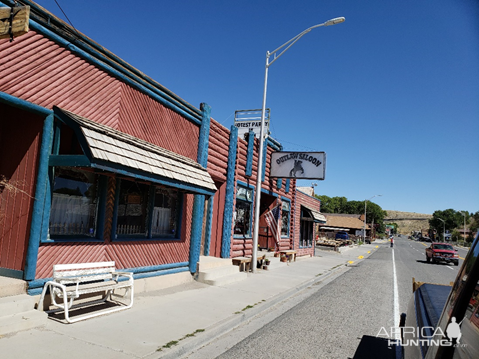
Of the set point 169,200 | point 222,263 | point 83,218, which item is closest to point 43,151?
point 83,218

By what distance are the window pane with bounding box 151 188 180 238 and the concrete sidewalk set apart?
5.09ft

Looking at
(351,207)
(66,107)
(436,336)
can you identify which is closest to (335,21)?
(66,107)

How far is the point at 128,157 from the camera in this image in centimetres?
684

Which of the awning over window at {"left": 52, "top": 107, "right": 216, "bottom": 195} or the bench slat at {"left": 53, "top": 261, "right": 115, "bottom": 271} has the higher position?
the awning over window at {"left": 52, "top": 107, "right": 216, "bottom": 195}

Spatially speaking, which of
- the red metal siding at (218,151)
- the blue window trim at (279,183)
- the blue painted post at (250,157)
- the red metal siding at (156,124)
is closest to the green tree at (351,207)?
the blue window trim at (279,183)

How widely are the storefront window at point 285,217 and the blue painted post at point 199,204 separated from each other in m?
9.21

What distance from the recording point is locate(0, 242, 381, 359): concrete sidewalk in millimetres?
4664

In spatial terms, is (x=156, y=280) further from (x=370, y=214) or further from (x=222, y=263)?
(x=370, y=214)

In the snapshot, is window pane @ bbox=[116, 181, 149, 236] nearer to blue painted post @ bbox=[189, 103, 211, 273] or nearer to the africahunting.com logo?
blue painted post @ bbox=[189, 103, 211, 273]

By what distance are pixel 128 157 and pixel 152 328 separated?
3100 mm

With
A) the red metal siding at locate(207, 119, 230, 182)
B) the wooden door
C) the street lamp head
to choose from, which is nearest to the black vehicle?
the red metal siding at locate(207, 119, 230, 182)

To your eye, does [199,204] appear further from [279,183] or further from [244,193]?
[279,183]

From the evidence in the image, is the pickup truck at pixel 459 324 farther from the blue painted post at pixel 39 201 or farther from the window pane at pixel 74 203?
the window pane at pixel 74 203

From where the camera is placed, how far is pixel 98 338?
516 cm
